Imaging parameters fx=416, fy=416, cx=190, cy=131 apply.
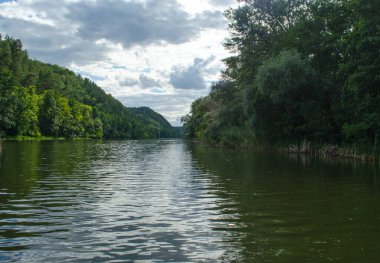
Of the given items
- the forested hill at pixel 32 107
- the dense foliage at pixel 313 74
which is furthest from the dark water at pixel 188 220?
the forested hill at pixel 32 107

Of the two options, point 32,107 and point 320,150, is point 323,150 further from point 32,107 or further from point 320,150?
point 32,107

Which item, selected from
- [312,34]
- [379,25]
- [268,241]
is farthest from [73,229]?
[312,34]

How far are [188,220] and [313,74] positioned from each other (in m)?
37.6

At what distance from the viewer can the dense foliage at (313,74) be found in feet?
109

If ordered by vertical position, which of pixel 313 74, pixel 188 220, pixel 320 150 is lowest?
pixel 188 220

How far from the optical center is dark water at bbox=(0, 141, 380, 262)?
331 inches

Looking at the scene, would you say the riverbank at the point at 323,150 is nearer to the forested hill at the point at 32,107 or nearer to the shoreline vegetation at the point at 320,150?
the shoreline vegetation at the point at 320,150

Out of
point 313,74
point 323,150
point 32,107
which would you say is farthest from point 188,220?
point 32,107

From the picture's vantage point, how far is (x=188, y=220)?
38.1ft

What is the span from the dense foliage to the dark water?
16.7 meters

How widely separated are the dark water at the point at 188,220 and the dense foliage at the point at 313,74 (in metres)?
16.7

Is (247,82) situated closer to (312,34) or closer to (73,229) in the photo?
(312,34)

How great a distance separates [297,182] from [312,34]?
32313 millimetres

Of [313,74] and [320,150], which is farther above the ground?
[313,74]
